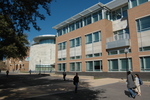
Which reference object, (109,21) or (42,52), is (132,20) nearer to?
(109,21)

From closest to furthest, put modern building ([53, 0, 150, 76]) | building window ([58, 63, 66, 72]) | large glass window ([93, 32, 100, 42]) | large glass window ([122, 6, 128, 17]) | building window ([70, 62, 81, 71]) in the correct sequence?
modern building ([53, 0, 150, 76]) < large glass window ([122, 6, 128, 17]) < large glass window ([93, 32, 100, 42]) < building window ([70, 62, 81, 71]) < building window ([58, 63, 66, 72])

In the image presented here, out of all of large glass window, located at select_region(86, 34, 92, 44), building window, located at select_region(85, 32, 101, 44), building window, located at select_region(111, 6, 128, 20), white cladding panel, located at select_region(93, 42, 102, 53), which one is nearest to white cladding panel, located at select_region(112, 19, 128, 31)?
building window, located at select_region(111, 6, 128, 20)

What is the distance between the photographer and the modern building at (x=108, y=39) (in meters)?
20.7

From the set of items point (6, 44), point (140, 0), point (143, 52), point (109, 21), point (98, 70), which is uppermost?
point (140, 0)

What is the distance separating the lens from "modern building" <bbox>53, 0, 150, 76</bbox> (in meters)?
20.7

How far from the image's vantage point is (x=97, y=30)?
2783 centimetres

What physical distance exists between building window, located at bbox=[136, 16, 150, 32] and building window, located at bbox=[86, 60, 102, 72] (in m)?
9.70

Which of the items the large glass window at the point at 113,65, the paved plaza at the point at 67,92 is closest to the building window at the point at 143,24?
the large glass window at the point at 113,65

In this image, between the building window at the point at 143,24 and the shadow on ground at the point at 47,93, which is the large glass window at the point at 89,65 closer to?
the building window at the point at 143,24

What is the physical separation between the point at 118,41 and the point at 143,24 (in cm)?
477

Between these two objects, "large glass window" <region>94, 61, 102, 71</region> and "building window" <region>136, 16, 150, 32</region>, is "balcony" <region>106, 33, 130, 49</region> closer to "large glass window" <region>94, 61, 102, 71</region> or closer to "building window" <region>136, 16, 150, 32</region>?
"building window" <region>136, 16, 150, 32</region>

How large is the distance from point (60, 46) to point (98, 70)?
1641 centimetres

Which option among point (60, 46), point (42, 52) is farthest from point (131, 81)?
point (42, 52)

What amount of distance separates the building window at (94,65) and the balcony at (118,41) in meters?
4.07
